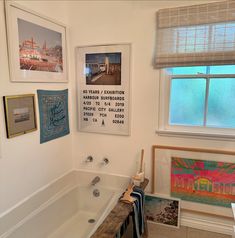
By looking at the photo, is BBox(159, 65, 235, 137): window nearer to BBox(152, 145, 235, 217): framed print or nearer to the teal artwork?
BBox(152, 145, 235, 217): framed print

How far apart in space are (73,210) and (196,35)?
2049 millimetres

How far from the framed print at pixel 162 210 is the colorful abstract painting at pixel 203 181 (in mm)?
93

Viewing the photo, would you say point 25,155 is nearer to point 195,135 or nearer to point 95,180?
point 95,180

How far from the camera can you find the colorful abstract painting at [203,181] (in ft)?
6.24

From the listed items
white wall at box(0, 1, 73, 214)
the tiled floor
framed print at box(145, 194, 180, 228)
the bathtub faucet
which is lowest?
the tiled floor

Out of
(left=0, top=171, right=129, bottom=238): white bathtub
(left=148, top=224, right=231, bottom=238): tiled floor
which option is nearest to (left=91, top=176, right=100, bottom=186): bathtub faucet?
(left=0, top=171, right=129, bottom=238): white bathtub

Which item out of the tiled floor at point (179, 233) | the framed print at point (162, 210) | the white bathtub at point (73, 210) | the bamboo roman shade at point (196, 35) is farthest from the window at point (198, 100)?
the tiled floor at point (179, 233)

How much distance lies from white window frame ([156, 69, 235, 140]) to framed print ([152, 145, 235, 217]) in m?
0.13

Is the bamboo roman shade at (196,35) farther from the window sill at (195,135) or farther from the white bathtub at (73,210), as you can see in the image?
the white bathtub at (73,210)

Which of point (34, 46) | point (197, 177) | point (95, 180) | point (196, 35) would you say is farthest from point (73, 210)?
point (196, 35)

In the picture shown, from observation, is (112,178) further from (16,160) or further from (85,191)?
(16,160)

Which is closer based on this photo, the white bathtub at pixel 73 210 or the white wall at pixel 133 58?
the white bathtub at pixel 73 210

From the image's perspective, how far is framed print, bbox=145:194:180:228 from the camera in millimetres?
2062

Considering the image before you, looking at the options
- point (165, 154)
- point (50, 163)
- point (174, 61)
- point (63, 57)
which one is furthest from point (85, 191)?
point (174, 61)
